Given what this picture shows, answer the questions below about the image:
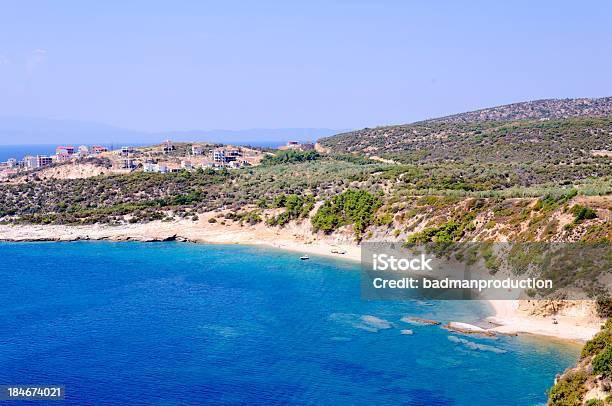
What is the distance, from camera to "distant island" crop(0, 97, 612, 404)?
36844mm

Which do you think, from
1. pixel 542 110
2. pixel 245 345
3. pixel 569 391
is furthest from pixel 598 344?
pixel 542 110

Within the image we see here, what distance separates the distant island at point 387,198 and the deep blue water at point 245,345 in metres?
3.64

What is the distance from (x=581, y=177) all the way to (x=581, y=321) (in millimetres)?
35177

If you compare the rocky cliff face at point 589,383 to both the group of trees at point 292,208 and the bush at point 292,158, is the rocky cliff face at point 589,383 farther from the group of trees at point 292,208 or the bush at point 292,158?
the bush at point 292,158

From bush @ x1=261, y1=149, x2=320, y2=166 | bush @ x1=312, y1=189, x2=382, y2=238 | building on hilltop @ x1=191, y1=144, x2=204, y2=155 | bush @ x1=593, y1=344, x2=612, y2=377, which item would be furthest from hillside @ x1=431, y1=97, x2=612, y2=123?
bush @ x1=593, y1=344, x2=612, y2=377

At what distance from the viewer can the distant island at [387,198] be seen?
121 feet

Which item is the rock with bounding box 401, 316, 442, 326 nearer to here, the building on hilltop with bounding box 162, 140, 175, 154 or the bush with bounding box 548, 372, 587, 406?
the bush with bounding box 548, 372, 587, 406

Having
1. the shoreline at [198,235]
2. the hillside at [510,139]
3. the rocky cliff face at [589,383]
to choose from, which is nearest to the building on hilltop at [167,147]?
the hillside at [510,139]

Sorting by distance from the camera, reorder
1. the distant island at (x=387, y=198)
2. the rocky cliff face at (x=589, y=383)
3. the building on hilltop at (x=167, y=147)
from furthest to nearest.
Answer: the building on hilltop at (x=167, y=147)
the distant island at (x=387, y=198)
the rocky cliff face at (x=589, y=383)

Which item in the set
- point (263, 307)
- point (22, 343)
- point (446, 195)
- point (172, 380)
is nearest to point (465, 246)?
point (446, 195)

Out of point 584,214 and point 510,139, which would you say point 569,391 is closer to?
point 584,214

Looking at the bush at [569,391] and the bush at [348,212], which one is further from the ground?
the bush at [348,212]

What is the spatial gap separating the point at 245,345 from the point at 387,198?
96.8 ft

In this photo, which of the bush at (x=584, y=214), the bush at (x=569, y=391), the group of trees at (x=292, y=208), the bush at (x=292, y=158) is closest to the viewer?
the bush at (x=569, y=391)
